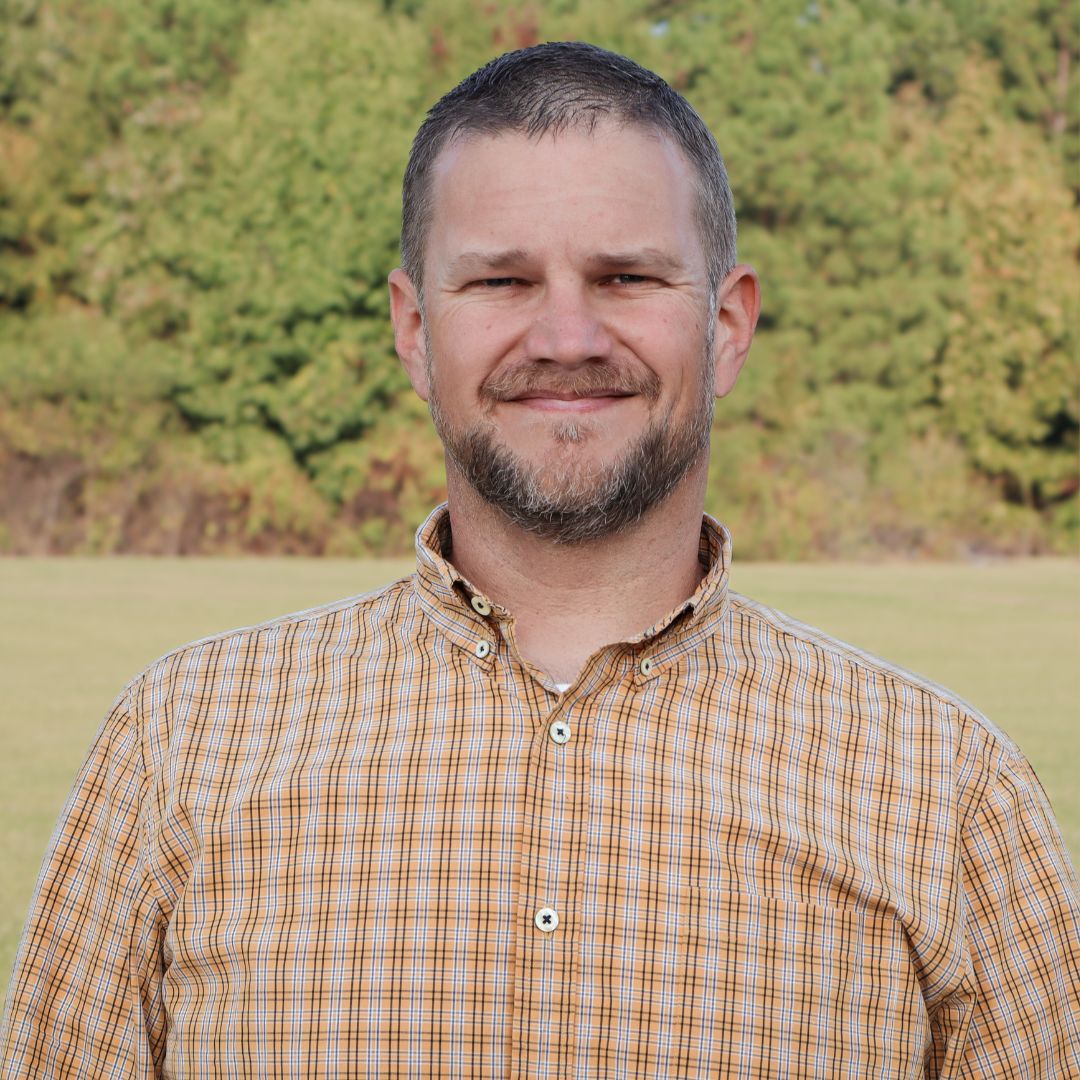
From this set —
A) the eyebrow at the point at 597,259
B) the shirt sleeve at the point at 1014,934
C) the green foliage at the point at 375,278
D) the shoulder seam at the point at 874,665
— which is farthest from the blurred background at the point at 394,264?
the shirt sleeve at the point at 1014,934

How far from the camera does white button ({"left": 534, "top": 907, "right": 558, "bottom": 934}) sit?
5.07 feet

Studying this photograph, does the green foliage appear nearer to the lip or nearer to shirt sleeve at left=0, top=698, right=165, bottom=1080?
shirt sleeve at left=0, top=698, right=165, bottom=1080

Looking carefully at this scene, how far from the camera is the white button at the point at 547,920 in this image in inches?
60.9

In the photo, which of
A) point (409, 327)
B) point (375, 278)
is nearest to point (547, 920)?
point (409, 327)

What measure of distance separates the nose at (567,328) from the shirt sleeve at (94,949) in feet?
2.03

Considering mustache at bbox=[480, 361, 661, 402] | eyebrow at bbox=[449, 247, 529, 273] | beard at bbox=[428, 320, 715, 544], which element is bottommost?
beard at bbox=[428, 320, 715, 544]

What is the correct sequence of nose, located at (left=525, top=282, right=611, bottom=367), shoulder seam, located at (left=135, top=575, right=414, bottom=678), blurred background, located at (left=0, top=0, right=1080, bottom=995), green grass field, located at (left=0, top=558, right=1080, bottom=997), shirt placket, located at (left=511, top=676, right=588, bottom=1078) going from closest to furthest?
shirt placket, located at (left=511, top=676, right=588, bottom=1078)
nose, located at (left=525, top=282, right=611, bottom=367)
shoulder seam, located at (left=135, top=575, right=414, bottom=678)
green grass field, located at (left=0, top=558, right=1080, bottom=997)
blurred background, located at (left=0, top=0, right=1080, bottom=995)

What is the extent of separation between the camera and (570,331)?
1.63 meters

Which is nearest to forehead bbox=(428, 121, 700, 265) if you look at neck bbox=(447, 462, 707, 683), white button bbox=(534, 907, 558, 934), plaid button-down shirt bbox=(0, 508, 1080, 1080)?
neck bbox=(447, 462, 707, 683)

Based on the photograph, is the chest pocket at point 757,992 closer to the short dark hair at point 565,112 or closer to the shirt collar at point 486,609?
the shirt collar at point 486,609

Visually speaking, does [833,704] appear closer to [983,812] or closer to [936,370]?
[983,812]

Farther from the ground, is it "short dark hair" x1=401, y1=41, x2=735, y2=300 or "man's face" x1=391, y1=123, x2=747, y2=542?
"short dark hair" x1=401, y1=41, x2=735, y2=300

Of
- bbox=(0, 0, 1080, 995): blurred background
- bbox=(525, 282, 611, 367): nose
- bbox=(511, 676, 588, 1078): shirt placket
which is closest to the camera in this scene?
bbox=(511, 676, 588, 1078): shirt placket

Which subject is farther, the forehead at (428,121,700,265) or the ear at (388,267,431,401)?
the ear at (388,267,431,401)
